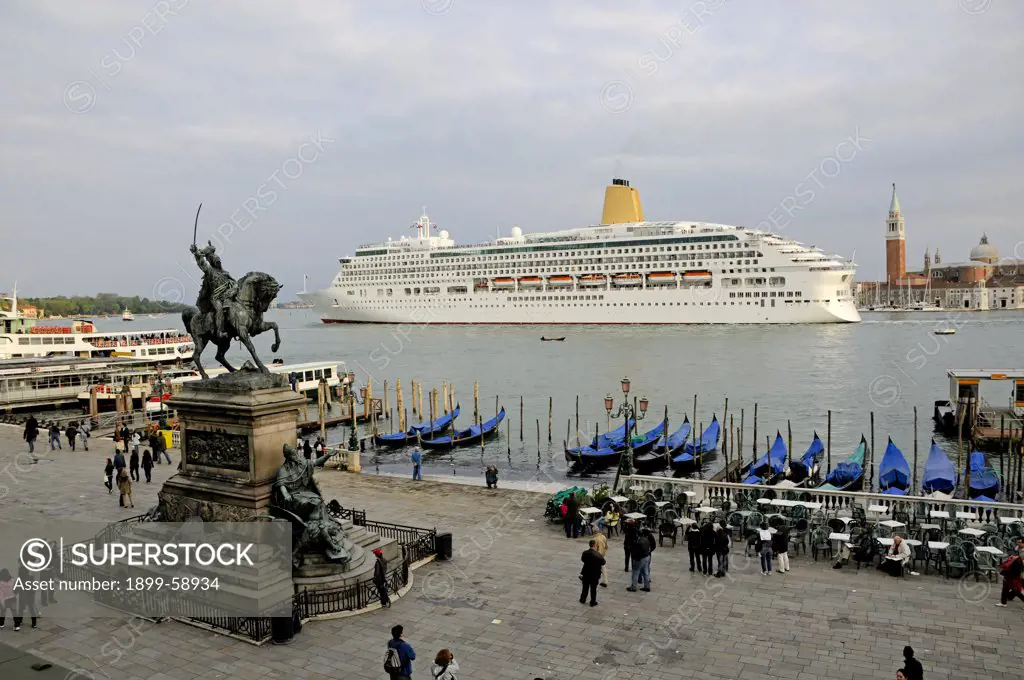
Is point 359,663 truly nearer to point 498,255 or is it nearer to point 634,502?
point 634,502

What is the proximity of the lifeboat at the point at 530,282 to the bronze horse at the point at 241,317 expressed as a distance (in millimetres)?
80983

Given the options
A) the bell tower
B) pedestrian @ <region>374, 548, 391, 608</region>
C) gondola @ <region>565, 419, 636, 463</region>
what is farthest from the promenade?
the bell tower

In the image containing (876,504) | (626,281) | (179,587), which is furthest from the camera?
(626,281)

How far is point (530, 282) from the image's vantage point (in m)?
91.1

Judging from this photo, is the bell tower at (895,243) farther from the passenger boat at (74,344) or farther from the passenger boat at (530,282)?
the passenger boat at (74,344)

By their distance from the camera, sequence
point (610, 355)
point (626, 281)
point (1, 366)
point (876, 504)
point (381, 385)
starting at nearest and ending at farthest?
point (876, 504) < point (1, 366) < point (381, 385) < point (610, 355) < point (626, 281)

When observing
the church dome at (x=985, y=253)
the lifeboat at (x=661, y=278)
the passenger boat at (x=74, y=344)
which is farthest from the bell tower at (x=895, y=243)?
the passenger boat at (x=74, y=344)

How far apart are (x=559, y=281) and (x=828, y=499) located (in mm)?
77418

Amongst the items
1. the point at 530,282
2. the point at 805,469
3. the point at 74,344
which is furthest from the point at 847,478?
the point at 530,282

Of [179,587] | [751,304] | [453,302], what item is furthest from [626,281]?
[179,587]

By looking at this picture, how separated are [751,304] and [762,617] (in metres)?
75.6

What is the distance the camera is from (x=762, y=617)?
791 centimetres

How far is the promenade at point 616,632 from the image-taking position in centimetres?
677

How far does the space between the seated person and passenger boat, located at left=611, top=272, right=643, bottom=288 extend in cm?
7622
